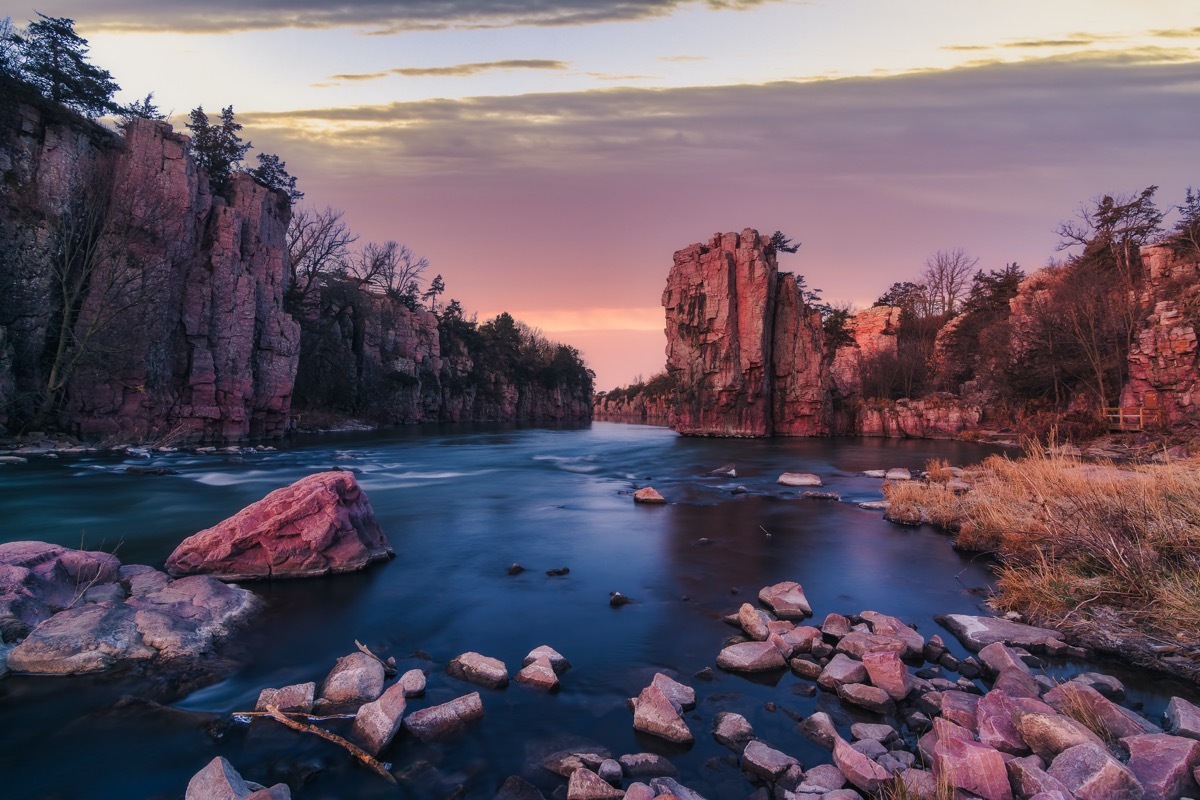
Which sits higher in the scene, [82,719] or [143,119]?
[143,119]

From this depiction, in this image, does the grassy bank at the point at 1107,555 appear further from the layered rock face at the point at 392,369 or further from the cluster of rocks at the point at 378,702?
the layered rock face at the point at 392,369

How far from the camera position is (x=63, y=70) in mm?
26859

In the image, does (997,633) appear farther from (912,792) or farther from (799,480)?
(799,480)

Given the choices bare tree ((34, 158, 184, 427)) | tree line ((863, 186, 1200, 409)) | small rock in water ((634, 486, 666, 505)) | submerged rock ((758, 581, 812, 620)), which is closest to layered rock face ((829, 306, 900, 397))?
tree line ((863, 186, 1200, 409))

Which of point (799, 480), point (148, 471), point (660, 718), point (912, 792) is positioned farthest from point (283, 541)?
point (799, 480)

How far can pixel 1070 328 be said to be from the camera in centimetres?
3388

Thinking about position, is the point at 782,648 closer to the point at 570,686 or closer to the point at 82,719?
the point at 570,686

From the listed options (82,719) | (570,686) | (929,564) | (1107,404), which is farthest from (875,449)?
(82,719)

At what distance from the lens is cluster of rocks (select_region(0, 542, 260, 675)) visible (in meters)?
4.94

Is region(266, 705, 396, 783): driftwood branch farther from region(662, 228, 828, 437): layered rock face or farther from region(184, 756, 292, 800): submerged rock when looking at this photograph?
region(662, 228, 828, 437): layered rock face

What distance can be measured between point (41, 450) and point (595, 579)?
24.1 metres

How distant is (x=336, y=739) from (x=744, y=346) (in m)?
46.4

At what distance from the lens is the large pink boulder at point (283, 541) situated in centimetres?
776

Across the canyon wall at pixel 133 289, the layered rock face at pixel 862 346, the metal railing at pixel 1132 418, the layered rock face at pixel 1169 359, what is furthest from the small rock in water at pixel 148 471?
the layered rock face at pixel 862 346
